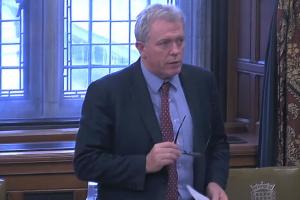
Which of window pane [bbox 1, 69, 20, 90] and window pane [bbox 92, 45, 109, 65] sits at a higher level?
window pane [bbox 92, 45, 109, 65]

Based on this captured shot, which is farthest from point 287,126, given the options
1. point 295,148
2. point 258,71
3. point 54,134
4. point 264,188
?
point 54,134

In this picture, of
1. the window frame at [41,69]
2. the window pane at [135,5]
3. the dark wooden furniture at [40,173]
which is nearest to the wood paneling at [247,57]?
the window pane at [135,5]

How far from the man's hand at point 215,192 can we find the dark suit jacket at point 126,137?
2 cm

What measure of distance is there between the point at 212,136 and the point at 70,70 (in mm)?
2035

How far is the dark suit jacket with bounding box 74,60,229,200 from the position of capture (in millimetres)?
1970

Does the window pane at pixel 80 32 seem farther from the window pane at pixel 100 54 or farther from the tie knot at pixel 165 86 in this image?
the tie knot at pixel 165 86

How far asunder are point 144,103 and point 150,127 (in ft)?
0.27

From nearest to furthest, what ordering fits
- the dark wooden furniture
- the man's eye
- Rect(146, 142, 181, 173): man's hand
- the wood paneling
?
Rect(146, 142, 181, 173): man's hand < the man's eye < the dark wooden furniture < the wood paneling

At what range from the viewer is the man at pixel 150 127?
1966 millimetres

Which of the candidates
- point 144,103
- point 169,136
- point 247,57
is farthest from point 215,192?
Result: point 247,57

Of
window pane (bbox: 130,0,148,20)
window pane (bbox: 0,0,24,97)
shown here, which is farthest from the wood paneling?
window pane (bbox: 0,0,24,97)

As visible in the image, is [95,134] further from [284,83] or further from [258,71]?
[258,71]

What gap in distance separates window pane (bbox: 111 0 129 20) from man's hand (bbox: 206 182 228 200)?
2204mm

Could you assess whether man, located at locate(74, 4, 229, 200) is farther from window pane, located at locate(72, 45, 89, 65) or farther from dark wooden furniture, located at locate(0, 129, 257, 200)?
window pane, located at locate(72, 45, 89, 65)
